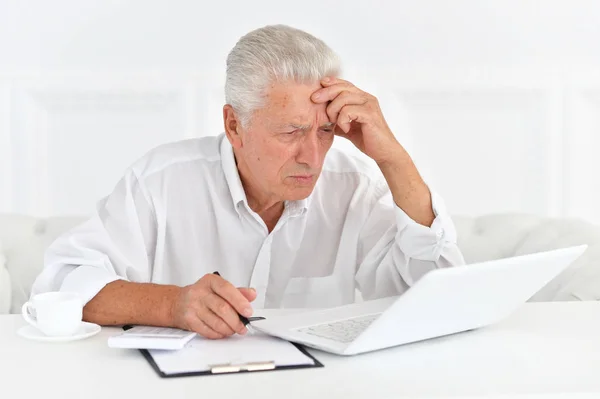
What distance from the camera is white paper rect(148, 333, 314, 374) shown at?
1264 millimetres

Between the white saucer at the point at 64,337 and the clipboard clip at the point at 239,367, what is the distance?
0.32 metres

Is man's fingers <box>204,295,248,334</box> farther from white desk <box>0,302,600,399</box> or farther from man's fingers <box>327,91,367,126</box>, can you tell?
man's fingers <box>327,91,367,126</box>

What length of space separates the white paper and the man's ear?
0.65 m

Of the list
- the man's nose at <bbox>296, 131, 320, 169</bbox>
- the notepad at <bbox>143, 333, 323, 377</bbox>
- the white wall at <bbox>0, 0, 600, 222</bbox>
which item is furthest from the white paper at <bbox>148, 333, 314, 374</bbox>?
the white wall at <bbox>0, 0, 600, 222</bbox>

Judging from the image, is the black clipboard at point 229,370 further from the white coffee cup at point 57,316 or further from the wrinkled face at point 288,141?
the wrinkled face at point 288,141

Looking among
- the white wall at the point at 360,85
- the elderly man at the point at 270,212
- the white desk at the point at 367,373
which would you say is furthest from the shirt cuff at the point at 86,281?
the white wall at the point at 360,85

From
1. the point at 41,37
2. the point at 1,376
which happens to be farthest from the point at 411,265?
the point at 41,37

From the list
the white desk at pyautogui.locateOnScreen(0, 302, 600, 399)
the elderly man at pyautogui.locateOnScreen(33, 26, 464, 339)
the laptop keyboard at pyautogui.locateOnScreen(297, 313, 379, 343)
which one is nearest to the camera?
the white desk at pyautogui.locateOnScreen(0, 302, 600, 399)

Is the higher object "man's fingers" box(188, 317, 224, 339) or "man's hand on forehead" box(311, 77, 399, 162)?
"man's hand on forehead" box(311, 77, 399, 162)

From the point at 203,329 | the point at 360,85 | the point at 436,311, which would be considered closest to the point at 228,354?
the point at 203,329

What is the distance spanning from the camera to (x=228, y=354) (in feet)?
4.37

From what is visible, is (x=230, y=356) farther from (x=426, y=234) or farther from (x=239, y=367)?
(x=426, y=234)

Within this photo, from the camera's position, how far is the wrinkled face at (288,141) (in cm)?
184

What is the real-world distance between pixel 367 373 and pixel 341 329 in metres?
0.22
